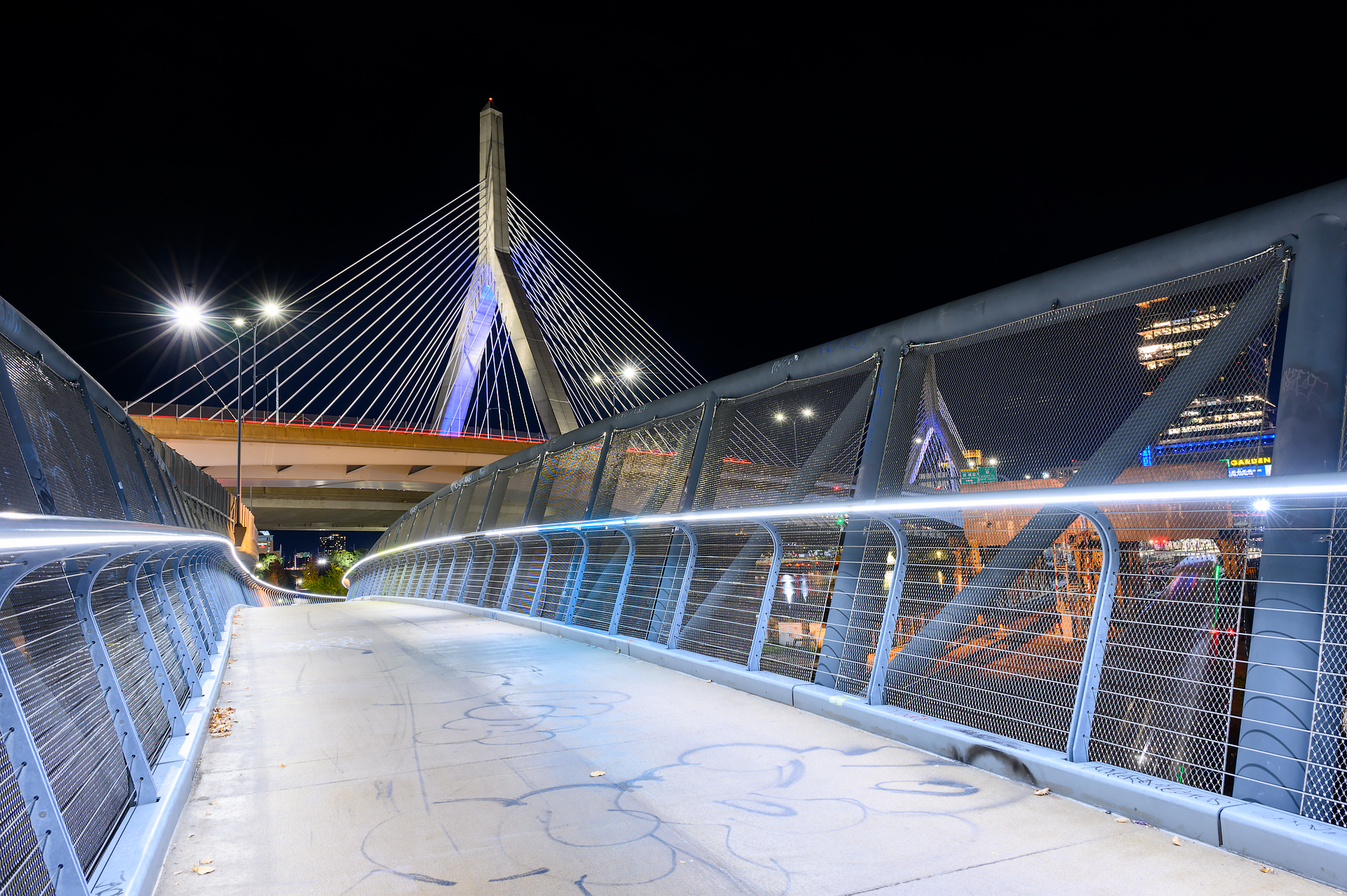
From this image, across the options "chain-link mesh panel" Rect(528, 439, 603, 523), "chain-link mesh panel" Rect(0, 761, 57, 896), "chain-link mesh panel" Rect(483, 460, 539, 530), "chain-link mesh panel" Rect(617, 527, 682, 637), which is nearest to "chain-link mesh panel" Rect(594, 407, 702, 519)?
"chain-link mesh panel" Rect(617, 527, 682, 637)

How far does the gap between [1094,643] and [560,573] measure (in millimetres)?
8002

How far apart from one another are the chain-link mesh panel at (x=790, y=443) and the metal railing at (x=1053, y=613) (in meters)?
0.49

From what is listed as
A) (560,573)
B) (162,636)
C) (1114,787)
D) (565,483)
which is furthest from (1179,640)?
(565,483)

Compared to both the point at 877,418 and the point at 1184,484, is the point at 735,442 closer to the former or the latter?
the point at 877,418

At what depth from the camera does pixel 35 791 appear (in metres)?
2.13

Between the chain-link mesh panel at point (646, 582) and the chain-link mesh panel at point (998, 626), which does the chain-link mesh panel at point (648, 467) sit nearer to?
the chain-link mesh panel at point (646, 582)

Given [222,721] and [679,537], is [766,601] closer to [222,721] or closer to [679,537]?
[679,537]

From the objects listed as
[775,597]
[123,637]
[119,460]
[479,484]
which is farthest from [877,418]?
[479,484]

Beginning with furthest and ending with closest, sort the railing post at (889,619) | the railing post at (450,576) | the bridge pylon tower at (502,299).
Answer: the bridge pylon tower at (502,299) < the railing post at (450,576) < the railing post at (889,619)

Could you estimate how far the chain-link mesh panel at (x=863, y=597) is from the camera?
16.7 ft

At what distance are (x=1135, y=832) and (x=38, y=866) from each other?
344 cm

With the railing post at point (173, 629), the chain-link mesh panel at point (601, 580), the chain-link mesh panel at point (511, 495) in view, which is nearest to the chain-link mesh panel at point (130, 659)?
the railing post at point (173, 629)

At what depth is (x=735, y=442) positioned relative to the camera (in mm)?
7727

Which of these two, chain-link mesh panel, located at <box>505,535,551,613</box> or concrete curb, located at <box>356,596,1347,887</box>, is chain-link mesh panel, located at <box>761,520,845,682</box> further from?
chain-link mesh panel, located at <box>505,535,551,613</box>
